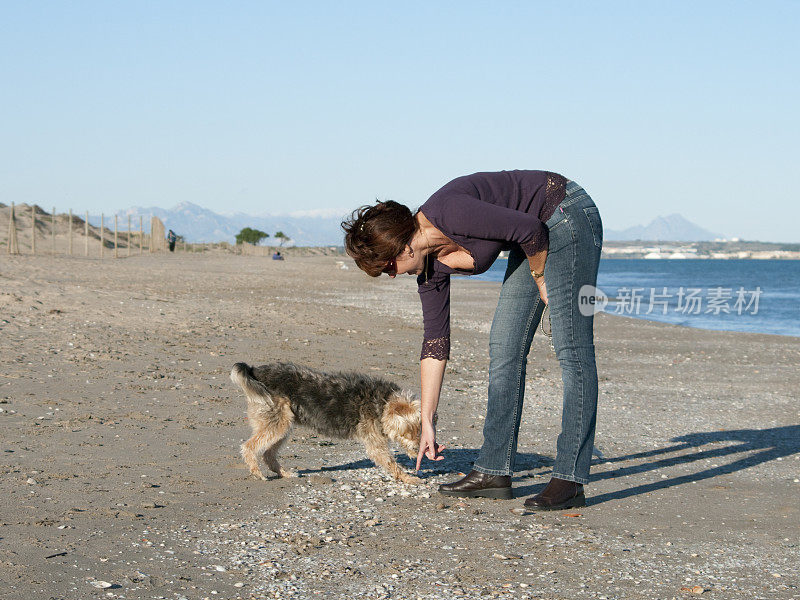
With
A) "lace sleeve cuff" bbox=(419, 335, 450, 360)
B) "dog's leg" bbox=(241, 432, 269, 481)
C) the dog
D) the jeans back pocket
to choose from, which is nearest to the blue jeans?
the jeans back pocket

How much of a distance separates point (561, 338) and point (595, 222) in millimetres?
686

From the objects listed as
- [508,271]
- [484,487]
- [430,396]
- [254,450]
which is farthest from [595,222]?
[254,450]

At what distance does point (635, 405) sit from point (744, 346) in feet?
24.3

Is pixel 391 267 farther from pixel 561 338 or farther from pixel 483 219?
pixel 561 338

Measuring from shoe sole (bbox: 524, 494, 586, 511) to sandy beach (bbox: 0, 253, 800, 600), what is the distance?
0.05 meters

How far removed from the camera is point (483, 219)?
4.02m

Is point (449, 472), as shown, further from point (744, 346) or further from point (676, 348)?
point (744, 346)

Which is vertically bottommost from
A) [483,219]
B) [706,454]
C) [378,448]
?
[706,454]

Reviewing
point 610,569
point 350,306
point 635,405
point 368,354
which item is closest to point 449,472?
point 610,569

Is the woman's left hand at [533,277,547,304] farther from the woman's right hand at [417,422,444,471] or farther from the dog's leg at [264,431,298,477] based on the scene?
the dog's leg at [264,431,298,477]

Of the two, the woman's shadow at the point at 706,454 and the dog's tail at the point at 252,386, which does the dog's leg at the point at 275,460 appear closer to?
the dog's tail at the point at 252,386

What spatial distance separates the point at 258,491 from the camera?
5113mm

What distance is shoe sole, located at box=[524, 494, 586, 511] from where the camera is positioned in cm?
461

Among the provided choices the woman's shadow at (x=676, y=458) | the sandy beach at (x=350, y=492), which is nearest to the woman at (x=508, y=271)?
the sandy beach at (x=350, y=492)
